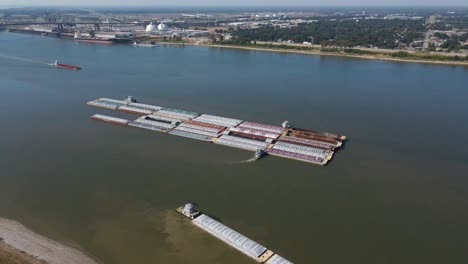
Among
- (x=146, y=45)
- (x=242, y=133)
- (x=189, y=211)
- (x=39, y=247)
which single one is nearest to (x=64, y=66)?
(x=146, y=45)

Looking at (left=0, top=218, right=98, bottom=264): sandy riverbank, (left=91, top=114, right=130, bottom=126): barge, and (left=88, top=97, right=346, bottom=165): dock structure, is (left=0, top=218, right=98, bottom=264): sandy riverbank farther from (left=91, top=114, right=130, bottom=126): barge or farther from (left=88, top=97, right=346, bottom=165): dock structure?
(left=91, top=114, right=130, bottom=126): barge

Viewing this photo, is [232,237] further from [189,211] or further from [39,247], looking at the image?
[39,247]

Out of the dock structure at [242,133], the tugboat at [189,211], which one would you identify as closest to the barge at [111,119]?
the dock structure at [242,133]

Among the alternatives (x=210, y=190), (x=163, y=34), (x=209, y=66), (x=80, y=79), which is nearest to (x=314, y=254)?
(x=210, y=190)

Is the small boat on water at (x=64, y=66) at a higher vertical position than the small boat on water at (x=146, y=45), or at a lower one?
lower

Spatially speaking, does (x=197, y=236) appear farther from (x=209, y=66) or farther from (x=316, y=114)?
(x=209, y=66)

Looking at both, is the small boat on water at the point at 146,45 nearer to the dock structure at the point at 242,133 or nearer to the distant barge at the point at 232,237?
the dock structure at the point at 242,133

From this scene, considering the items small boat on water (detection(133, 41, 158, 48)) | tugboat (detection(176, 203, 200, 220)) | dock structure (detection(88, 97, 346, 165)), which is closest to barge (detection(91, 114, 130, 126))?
dock structure (detection(88, 97, 346, 165))

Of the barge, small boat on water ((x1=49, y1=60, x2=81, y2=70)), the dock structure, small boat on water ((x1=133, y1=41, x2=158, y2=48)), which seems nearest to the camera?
the dock structure
